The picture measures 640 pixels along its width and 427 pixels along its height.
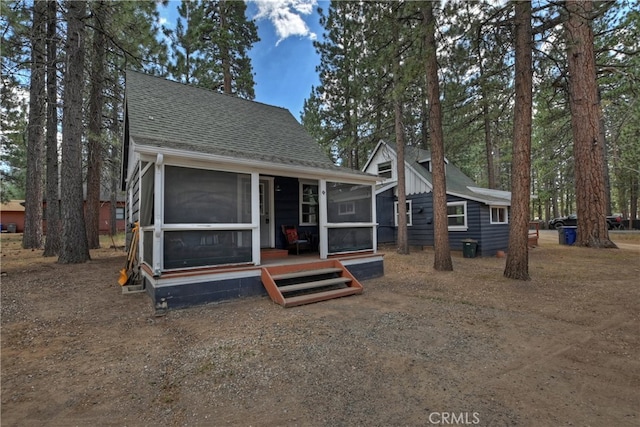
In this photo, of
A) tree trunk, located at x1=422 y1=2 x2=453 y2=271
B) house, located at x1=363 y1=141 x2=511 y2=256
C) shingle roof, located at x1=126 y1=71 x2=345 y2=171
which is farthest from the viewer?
house, located at x1=363 y1=141 x2=511 y2=256

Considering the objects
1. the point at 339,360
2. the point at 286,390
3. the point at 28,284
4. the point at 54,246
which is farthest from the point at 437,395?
the point at 54,246

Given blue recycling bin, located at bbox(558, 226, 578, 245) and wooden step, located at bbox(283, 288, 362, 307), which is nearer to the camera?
wooden step, located at bbox(283, 288, 362, 307)

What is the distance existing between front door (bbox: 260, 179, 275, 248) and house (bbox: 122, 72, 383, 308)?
0.03 metres

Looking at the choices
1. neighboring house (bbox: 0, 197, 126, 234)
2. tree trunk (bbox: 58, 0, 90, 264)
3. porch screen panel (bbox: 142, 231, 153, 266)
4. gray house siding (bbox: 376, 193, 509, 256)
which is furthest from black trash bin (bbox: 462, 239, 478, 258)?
neighboring house (bbox: 0, 197, 126, 234)

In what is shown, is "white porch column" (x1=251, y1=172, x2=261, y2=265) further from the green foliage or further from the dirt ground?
the green foliage

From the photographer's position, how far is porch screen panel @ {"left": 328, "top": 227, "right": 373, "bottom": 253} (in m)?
6.96

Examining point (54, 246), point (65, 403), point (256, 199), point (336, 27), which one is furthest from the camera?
point (336, 27)

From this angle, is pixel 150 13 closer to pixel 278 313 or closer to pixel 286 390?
pixel 278 313

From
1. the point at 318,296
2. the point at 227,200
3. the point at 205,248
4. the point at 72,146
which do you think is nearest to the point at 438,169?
the point at 318,296

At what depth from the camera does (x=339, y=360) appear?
3.14m

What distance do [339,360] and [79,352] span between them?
292cm

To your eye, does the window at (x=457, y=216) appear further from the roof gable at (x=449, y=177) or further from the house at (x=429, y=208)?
A: the roof gable at (x=449, y=177)

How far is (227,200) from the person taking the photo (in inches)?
216

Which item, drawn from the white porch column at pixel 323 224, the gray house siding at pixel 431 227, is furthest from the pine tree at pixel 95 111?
the gray house siding at pixel 431 227
